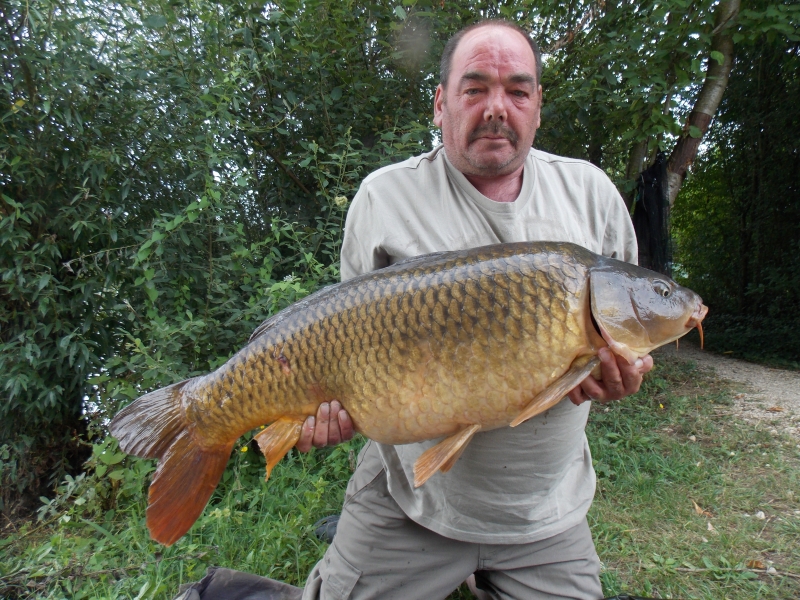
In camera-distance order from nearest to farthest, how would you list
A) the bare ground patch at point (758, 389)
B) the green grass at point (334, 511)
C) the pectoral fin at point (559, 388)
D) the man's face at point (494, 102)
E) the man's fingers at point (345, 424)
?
the pectoral fin at point (559, 388) → the man's fingers at point (345, 424) → the man's face at point (494, 102) → the green grass at point (334, 511) → the bare ground patch at point (758, 389)

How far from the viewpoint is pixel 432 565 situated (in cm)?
152

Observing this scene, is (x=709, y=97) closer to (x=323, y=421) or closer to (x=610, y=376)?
(x=610, y=376)

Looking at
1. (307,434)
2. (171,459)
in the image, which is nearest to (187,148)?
(171,459)

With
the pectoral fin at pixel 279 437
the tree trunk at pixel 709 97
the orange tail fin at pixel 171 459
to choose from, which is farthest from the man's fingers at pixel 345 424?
the tree trunk at pixel 709 97

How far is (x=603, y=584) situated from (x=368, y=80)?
9.20 ft

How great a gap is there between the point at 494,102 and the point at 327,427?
91 cm

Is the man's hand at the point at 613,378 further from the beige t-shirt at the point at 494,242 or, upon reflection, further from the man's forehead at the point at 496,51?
the man's forehead at the point at 496,51

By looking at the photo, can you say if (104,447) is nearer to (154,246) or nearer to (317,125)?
(154,246)

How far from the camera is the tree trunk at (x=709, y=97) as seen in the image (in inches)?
134

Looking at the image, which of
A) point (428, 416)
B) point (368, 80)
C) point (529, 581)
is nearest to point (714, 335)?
point (368, 80)

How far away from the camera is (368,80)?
320 cm

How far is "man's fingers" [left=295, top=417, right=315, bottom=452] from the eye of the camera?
4.24ft

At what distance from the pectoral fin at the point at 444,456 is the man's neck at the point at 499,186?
648 mm

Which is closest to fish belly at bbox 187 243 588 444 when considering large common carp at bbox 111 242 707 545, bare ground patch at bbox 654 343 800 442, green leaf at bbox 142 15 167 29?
large common carp at bbox 111 242 707 545
